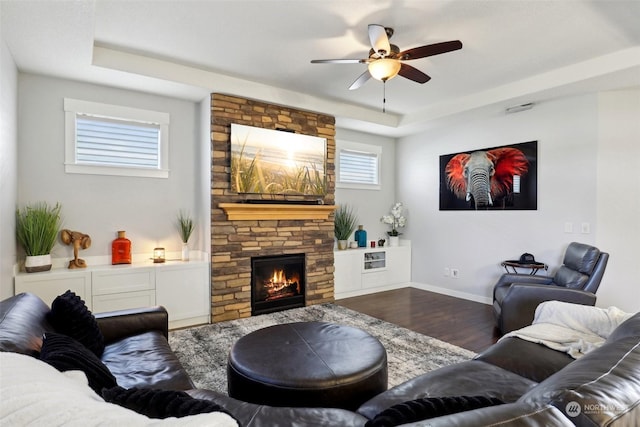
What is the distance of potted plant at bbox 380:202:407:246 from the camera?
5863mm

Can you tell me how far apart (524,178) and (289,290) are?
346 centimetres

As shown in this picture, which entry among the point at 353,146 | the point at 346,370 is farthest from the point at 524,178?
the point at 346,370

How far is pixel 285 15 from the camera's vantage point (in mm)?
2648

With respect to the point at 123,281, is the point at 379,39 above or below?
above

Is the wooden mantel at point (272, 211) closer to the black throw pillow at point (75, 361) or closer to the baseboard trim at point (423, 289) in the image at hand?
the baseboard trim at point (423, 289)

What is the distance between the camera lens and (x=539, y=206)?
429 cm

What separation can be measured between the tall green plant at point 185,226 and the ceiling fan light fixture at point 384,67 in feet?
9.13

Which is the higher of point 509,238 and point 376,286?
point 509,238

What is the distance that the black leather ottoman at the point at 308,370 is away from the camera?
5.49 ft

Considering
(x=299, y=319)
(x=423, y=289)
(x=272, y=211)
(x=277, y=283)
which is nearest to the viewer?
(x=299, y=319)

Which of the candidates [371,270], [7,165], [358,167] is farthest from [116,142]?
[371,270]

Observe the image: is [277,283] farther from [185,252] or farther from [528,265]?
[528,265]

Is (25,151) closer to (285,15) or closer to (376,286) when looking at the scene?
(285,15)

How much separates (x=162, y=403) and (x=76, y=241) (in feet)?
11.3
